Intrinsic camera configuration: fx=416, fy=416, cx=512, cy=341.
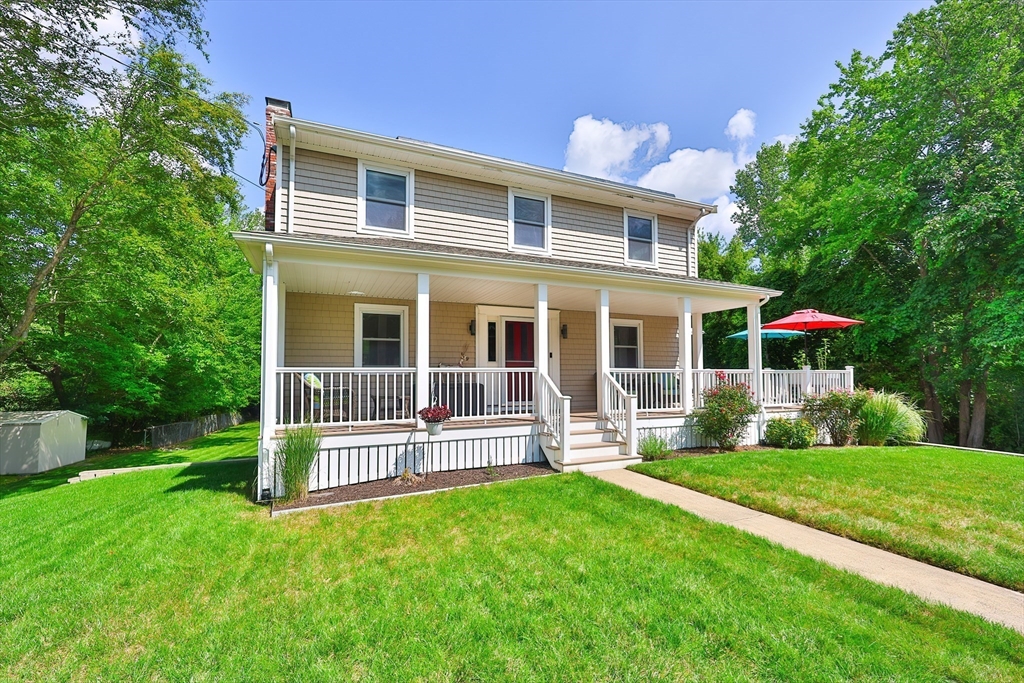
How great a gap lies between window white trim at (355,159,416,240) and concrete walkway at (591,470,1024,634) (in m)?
6.71

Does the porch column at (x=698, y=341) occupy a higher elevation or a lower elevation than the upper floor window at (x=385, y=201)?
lower

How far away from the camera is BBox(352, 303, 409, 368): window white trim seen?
898cm

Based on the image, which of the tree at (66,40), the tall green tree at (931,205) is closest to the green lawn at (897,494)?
the tall green tree at (931,205)

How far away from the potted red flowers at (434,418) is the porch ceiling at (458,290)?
2383mm

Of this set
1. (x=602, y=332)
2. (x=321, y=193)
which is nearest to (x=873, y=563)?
(x=602, y=332)

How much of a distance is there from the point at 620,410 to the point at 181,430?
18.4 m

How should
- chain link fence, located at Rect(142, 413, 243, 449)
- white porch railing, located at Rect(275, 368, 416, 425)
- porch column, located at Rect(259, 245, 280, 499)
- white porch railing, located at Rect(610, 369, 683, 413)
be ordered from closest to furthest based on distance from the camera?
porch column, located at Rect(259, 245, 280, 499) < white porch railing, located at Rect(275, 368, 416, 425) < white porch railing, located at Rect(610, 369, 683, 413) < chain link fence, located at Rect(142, 413, 243, 449)

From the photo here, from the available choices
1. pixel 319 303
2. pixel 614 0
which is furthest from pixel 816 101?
pixel 319 303

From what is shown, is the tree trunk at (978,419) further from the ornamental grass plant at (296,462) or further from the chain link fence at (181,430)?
the chain link fence at (181,430)

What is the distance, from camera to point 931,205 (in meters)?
13.1

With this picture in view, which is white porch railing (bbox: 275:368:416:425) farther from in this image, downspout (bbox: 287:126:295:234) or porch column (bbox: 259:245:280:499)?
downspout (bbox: 287:126:295:234)

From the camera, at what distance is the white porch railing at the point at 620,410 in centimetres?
773

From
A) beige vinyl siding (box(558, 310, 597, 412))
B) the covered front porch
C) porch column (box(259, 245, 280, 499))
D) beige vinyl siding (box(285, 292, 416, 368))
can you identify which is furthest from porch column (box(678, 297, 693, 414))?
porch column (box(259, 245, 280, 499))

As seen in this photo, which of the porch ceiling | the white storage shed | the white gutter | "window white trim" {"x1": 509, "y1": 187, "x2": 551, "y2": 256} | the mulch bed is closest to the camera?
the mulch bed
